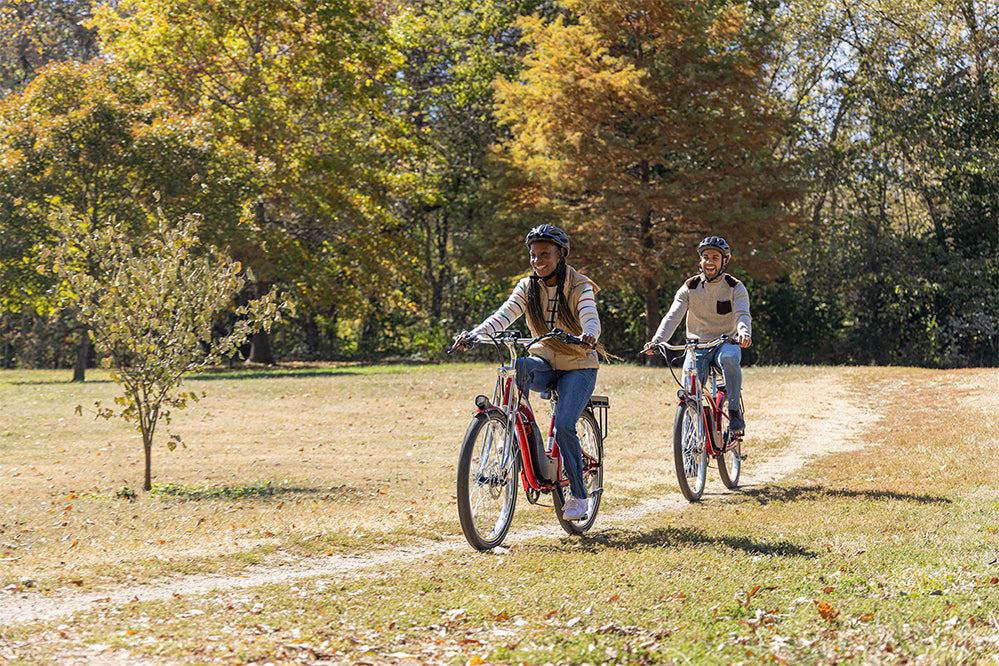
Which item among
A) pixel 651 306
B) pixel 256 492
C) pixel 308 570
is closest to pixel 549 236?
pixel 308 570

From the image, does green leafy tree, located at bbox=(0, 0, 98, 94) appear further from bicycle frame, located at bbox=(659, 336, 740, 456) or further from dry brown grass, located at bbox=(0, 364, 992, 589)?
bicycle frame, located at bbox=(659, 336, 740, 456)

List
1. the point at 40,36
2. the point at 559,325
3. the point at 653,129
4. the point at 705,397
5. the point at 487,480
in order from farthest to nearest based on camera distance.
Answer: the point at 40,36
the point at 653,129
the point at 705,397
the point at 559,325
the point at 487,480

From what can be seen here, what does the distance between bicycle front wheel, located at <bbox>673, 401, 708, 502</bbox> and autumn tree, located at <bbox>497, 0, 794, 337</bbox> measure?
1718 cm

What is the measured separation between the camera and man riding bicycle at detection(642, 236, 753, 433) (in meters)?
9.17

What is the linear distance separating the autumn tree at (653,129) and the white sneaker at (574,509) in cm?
1937

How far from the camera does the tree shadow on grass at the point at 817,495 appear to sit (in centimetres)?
880

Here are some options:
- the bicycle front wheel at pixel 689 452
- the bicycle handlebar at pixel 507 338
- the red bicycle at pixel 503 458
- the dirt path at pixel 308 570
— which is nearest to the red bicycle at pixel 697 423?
the bicycle front wheel at pixel 689 452

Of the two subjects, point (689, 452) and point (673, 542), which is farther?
point (689, 452)

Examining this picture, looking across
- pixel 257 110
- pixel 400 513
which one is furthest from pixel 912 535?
pixel 257 110

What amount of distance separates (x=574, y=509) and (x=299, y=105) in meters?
24.7

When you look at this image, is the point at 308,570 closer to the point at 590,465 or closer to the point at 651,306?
the point at 590,465

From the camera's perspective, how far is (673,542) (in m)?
7.12

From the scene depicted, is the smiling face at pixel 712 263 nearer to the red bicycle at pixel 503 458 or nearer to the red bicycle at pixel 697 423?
the red bicycle at pixel 697 423

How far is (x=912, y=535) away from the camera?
23.6 ft
